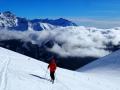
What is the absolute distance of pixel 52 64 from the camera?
79.8 ft

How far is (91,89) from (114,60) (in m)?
39.8

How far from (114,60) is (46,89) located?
150 feet

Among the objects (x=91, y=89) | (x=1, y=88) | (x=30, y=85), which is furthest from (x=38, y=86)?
(x=91, y=89)

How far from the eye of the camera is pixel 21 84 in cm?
1922

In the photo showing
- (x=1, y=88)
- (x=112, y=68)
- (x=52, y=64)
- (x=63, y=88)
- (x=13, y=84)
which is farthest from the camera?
(x=112, y=68)

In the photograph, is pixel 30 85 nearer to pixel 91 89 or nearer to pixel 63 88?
pixel 63 88

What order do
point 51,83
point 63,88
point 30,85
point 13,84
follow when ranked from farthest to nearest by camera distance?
1. point 51,83
2. point 63,88
3. point 30,85
4. point 13,84

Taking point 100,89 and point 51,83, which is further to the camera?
point 100,89

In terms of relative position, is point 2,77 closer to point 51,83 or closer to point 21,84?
point 21,84

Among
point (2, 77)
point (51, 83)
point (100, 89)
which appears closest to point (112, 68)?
point (100, 89)

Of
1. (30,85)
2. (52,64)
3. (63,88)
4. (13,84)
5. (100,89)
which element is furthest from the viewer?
Answer: (100,89)

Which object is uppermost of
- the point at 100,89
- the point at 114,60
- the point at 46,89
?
the point at 46,89

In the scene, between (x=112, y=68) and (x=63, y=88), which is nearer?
(x=63, y=88)

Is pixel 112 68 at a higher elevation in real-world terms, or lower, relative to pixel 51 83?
lower
